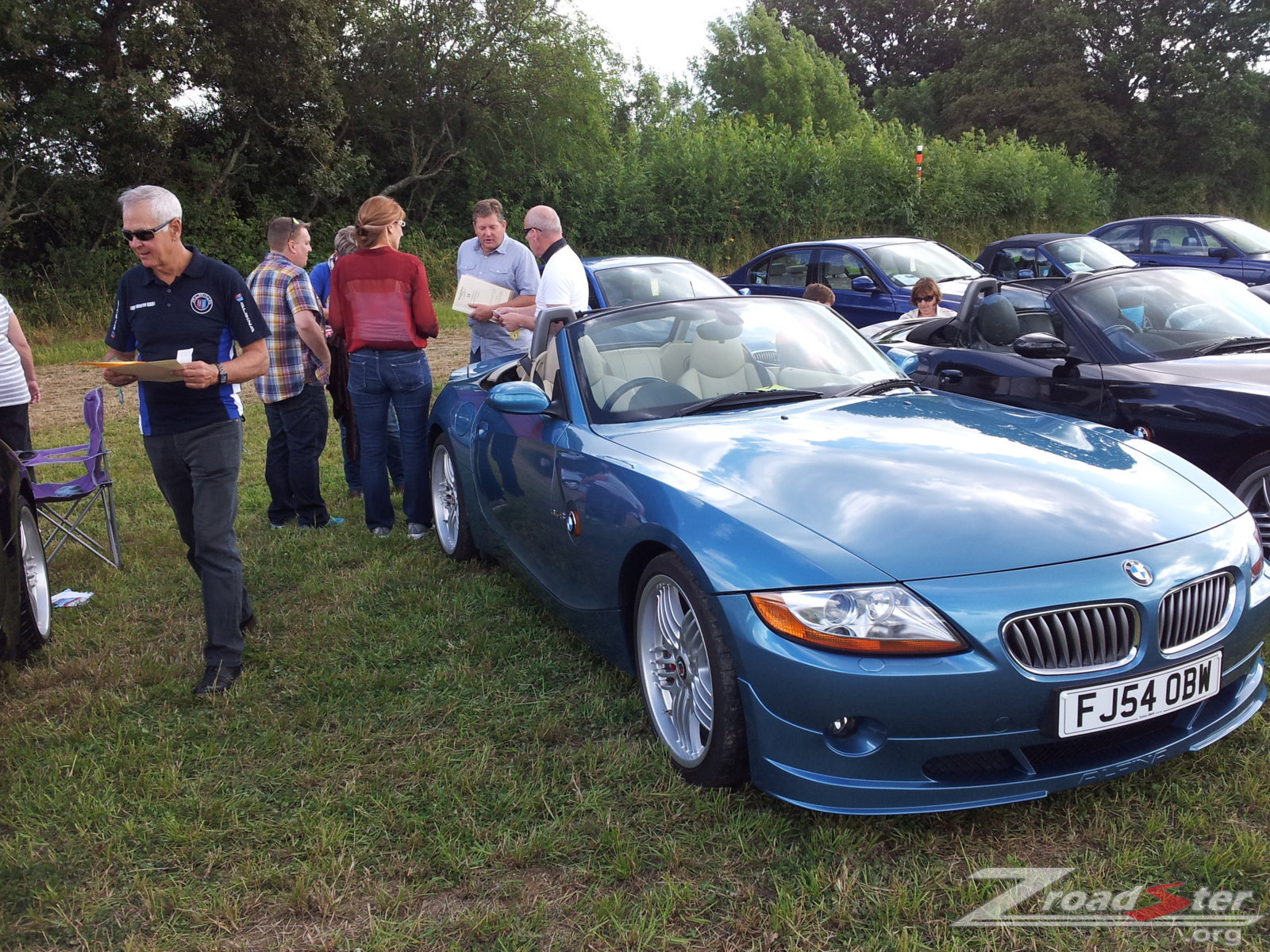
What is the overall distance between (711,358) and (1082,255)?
374 inches

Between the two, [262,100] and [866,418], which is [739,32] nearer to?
[262,100]

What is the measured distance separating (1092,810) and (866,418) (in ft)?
4.70

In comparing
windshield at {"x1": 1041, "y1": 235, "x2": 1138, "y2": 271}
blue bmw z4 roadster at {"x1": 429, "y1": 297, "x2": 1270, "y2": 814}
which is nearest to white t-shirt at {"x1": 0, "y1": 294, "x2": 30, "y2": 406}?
blue bmw z4 roadster at {"x1": 429, "y1": 297, "x2": 1270, "y2": 814}

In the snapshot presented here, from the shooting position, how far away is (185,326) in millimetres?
3920

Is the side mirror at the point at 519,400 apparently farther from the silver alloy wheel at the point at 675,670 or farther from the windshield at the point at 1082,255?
the windshield at the point at 1082,255

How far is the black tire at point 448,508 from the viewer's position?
5219 millimetres

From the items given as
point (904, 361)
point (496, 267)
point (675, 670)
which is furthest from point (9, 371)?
point (904, 361)

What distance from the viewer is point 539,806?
9.84ft

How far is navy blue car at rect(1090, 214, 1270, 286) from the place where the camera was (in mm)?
12539

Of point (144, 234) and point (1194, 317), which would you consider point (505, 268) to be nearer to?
point (144, 234)

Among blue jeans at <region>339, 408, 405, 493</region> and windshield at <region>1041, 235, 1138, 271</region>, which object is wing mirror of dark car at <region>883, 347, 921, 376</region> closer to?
blue jeans at <region>339, 408, 405, 493</region>

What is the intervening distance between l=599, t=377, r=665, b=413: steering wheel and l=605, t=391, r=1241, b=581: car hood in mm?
176

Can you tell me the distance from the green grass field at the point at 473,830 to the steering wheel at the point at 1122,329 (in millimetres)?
2602

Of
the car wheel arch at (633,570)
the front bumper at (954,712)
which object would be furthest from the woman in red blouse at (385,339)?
the front bumper at (954,712)
